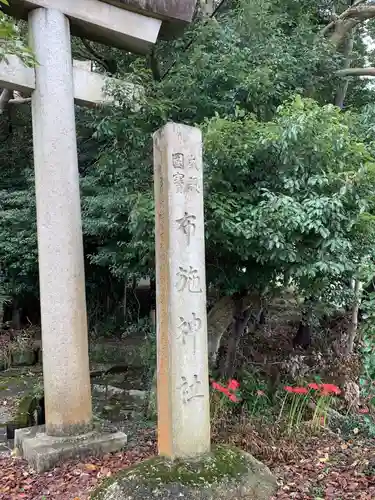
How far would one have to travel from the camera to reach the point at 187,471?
322 cm

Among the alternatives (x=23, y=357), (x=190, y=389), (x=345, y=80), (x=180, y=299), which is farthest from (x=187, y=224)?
(x=23, y=357)

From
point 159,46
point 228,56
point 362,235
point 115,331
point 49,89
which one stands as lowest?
point 115,331

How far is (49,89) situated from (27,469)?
371 cm

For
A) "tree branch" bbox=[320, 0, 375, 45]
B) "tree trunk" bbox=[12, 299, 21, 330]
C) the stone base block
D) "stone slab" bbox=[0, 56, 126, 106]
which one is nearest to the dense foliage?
"stone slab" bbox=[0, 56, 126, 106]

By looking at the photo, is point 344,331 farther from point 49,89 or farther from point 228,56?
point 49,89

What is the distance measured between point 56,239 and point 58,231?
84 mm

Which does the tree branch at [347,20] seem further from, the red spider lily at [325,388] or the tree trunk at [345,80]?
the red spider lily at [325,388]

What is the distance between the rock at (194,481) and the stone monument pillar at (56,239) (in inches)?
56.6

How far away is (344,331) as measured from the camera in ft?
27.1

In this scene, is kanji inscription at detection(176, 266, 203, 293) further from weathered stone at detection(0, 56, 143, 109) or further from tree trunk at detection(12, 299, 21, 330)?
tree trunk at detection(12, 299, 21, 330)

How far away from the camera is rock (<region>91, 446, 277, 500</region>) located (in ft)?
9.97

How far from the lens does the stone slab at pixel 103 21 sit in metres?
4.61

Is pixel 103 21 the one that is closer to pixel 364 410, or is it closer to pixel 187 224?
pixel 187 224

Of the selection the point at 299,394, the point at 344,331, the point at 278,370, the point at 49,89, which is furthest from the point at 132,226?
the point at 344,331
